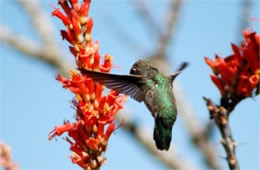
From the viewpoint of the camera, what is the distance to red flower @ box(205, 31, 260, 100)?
10.2ft

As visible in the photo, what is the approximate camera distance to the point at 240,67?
10.4ft

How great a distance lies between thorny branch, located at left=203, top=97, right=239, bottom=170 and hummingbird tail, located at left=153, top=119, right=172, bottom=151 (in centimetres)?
32

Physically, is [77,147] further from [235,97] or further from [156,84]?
[235,97]

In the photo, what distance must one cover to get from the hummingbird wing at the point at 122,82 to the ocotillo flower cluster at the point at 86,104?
0.06m

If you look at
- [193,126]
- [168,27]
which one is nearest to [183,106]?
[193,126]

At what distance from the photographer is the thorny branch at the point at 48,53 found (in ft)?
60.1

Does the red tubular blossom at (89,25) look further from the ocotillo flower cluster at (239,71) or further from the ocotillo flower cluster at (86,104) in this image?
the ocotillo flower cluster at (239,71)

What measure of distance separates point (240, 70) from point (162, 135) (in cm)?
64

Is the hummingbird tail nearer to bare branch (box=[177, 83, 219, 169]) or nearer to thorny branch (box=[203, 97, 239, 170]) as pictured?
thorny branch (box=[203, 97, 239, 170])

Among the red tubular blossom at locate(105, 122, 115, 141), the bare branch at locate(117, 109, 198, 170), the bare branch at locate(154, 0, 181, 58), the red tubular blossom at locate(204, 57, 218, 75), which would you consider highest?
the bare branch at locate(154, 0, 181, 58)

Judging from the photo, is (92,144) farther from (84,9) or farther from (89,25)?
(84,9)

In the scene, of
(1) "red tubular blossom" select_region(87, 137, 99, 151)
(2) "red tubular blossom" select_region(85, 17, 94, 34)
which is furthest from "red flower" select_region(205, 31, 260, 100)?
(1) "red tubular blossom" select_region(87, 137, 99, 151)

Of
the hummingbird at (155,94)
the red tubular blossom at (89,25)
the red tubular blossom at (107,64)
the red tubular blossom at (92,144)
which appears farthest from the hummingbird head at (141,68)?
the red tubular blossom at (92,144)

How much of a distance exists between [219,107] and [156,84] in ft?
1.57
